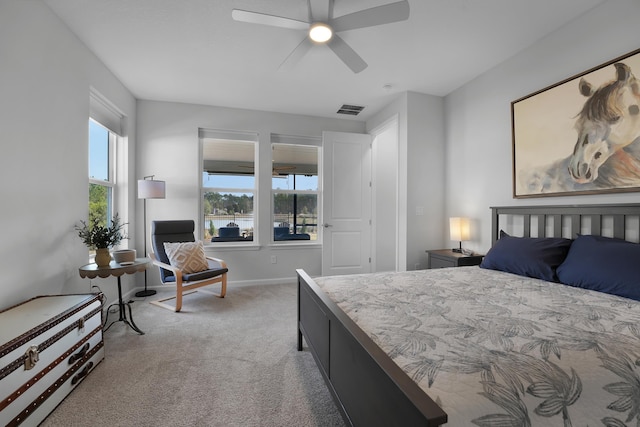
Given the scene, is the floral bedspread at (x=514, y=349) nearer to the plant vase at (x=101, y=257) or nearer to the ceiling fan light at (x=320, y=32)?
the ceiling fan light at (x=320, y=32)

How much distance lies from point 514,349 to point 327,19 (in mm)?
2233

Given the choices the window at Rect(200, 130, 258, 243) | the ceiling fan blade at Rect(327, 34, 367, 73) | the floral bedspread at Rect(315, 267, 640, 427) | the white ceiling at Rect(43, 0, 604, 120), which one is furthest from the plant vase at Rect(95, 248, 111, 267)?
the ceiling fan blade at Rect(327, 34, 367, 73)

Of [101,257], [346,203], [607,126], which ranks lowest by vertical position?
[101,257]

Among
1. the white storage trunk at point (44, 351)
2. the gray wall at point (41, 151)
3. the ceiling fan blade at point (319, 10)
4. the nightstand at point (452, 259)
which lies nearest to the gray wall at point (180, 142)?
the gray wall at point (41, 151)

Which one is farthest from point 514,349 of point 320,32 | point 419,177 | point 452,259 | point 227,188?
point 227,188

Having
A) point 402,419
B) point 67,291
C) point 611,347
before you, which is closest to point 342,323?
point 402,419

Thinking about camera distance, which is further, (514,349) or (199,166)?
(199,166)

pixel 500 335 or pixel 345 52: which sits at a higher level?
pixel 345 52

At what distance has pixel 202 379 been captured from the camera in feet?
6.18

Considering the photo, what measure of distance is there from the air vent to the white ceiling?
31 cm

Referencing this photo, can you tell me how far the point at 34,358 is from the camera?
4.62ft

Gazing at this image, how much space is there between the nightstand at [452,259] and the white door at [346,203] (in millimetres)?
1372

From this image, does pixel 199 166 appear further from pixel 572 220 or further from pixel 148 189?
→ pixel 572 220

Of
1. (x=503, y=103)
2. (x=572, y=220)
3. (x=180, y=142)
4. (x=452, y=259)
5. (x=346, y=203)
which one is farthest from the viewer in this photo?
(x=346, y=203)
